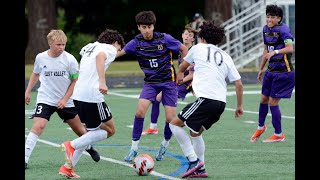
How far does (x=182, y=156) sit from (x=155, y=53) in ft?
4.50

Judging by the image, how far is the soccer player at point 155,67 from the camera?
40.2 feet

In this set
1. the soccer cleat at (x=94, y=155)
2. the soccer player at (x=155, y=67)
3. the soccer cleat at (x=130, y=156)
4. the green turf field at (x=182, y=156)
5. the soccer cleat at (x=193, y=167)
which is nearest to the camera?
the soccer cleat at (x=193, y=167)

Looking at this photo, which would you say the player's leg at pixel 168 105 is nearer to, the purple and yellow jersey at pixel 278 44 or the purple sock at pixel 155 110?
the purple and yellow jersey at pixel 278 44

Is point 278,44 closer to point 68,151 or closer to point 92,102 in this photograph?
point 92,102

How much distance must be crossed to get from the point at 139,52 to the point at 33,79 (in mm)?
1418

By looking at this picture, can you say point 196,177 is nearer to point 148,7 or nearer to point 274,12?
point 274,12

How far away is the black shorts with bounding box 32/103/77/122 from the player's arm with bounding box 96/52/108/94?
119 cm

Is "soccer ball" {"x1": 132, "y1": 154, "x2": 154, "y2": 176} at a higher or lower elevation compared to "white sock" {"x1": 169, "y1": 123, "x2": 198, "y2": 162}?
lower

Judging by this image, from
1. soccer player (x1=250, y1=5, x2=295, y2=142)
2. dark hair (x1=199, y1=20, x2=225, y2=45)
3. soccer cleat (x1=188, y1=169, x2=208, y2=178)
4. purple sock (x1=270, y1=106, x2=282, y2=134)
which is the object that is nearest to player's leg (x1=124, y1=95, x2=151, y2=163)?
soccer cleat (x1=188, y1=169, x2=208, y2=178)

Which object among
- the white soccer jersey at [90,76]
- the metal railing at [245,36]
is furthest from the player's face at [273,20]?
the metal railing at [245,36]

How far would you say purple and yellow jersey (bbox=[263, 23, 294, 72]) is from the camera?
14.0 m

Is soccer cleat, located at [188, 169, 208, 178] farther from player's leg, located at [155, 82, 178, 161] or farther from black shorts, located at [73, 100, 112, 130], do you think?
player's leg, located at [155, 82, 178, 161]

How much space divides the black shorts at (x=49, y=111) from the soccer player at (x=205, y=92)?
5.30 ft
